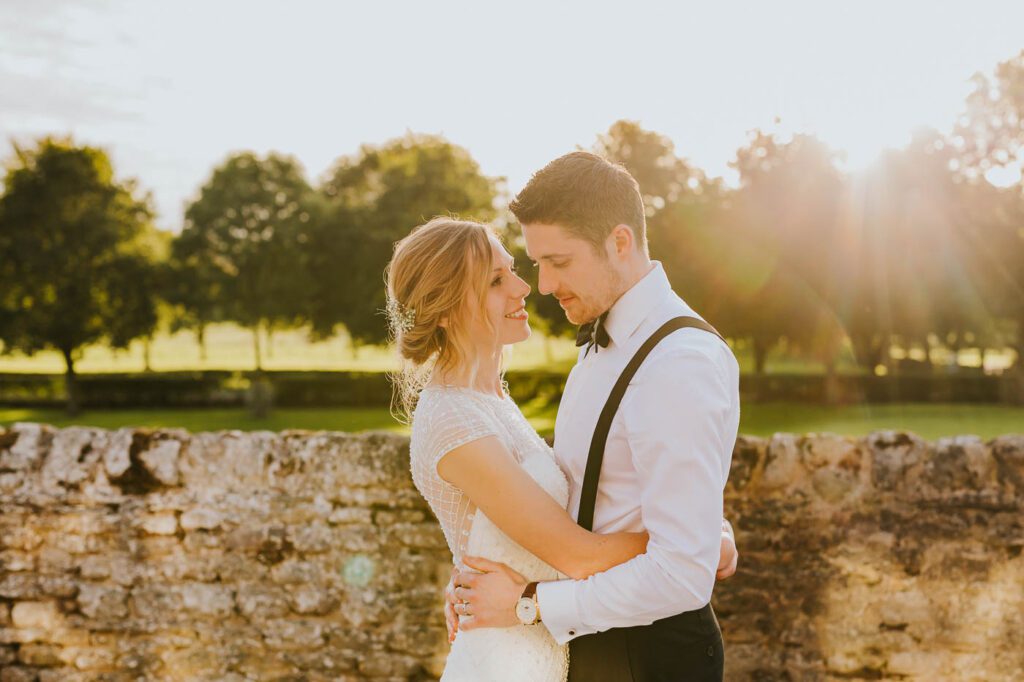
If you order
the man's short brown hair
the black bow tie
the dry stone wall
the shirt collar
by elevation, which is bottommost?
the dry stone wall

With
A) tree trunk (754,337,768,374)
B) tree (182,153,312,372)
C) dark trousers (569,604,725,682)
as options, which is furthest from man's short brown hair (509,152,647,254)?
tree (182,153,312,372)

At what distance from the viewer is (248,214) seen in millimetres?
27781

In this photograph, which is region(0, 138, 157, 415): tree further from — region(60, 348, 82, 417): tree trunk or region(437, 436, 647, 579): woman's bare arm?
region(437, 436, 647, 579): woman's bare arm

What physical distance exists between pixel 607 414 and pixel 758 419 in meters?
22.1

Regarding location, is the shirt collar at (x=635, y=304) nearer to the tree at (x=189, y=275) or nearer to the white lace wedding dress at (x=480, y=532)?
the white lace wedding dress at (x=480, y=532)

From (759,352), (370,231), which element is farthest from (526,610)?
(370,231)

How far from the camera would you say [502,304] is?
269cm

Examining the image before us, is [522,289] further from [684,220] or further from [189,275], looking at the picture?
[189,275]

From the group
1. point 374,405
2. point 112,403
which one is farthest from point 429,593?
point 112,403

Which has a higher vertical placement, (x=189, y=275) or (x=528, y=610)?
(x=189, y=275)

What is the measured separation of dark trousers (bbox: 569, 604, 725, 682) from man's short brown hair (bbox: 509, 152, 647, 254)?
1.14 meters

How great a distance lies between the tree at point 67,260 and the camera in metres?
25.6

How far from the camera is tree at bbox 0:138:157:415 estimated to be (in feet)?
83.9

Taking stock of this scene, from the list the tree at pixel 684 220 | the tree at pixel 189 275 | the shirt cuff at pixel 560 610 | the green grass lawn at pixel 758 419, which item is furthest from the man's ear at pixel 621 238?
the tree at pixel 189 275
